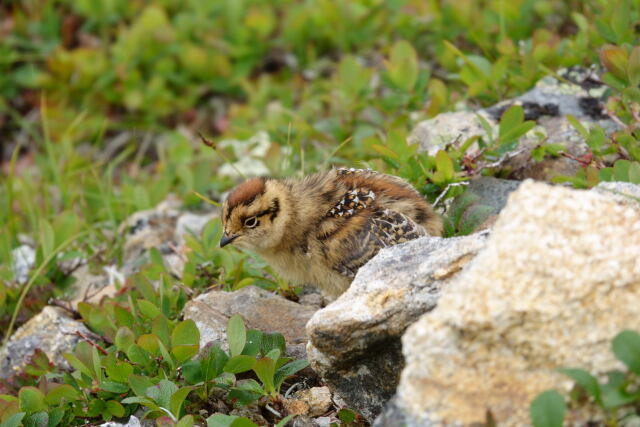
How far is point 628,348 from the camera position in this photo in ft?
8.11

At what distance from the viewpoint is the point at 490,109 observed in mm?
5367

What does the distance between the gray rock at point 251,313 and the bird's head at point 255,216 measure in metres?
0.27

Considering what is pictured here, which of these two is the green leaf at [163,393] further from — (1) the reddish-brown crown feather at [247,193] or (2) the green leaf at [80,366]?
(1) the reddish-brown crown feather at [247,193]

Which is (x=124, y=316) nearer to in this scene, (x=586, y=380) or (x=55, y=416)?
(x=55, y=416)

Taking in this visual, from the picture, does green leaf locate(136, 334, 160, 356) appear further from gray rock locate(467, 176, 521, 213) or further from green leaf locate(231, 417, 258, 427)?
gray rock locate(467, 176, 521, 213)

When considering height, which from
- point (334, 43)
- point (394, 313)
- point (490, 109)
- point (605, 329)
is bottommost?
point (334, 43)

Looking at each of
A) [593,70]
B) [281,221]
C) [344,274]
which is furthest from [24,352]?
[593,70]

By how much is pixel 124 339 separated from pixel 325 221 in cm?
116

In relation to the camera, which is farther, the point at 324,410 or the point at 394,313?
the point at 324,410

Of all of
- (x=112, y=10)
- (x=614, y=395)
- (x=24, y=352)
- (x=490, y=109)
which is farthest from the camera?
(x=112, y=10)

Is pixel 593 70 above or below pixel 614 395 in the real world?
below

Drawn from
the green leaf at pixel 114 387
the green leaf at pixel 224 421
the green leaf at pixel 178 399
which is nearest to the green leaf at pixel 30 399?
the green leaf at pixel 114 387

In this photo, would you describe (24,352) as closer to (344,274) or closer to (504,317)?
(344,274)

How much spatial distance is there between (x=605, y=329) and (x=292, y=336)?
1.81 m
